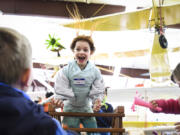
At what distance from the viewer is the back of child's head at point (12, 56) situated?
0.36m

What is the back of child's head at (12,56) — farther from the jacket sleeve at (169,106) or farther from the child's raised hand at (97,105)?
the jacket sleeve at (169,106)

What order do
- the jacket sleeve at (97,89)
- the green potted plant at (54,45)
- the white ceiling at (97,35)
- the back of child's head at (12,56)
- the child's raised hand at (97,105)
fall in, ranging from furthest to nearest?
1. the white ceiling at (97,35)
2. the green potted plant at (54,45)
3. the jacket sleeve at (97,89)
4. the child's raised hand at (97,105)
5. the back of child's head at (12,56)

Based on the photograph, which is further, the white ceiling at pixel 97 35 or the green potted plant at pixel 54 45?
the white ceiling at pixel 97 35

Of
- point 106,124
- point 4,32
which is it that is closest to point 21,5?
point 106,124

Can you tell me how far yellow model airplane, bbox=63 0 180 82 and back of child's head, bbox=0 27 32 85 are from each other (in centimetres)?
99

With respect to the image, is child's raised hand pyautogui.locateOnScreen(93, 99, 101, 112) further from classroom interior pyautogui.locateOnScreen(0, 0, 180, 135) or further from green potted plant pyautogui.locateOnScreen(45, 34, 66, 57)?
green potted plant pyautogui.locateOnScreen(45, 34, 66, 57)

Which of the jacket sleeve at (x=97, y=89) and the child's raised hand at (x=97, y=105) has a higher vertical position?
the jacket sleeve at (x=97, y=89)

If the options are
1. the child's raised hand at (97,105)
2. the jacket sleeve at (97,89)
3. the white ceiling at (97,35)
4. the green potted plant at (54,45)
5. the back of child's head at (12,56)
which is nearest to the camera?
the back of child's head at (12,56)

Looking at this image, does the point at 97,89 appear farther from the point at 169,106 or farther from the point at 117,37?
the point at 117,37

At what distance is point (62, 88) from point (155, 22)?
883mm

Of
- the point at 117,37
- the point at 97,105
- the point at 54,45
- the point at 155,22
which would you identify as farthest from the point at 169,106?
the point at 117,37

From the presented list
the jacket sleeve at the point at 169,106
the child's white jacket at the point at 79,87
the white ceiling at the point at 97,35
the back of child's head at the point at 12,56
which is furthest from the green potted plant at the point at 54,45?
A: the back of child's head at the point at 12,56

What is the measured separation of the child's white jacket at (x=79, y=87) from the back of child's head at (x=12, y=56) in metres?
0.57

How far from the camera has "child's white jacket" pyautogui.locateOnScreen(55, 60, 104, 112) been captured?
97 cm
